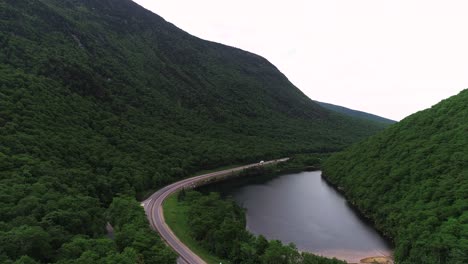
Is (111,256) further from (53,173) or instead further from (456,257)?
(456,257)

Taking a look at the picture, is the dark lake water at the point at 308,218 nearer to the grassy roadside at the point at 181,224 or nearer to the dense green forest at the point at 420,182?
the dense green forest at the point at 420,182

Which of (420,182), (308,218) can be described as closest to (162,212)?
(308,218)

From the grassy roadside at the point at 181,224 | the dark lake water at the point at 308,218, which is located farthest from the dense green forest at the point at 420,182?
the grassy roadside at the point at 181,224

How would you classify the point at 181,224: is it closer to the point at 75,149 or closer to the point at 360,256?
the point at 75,149

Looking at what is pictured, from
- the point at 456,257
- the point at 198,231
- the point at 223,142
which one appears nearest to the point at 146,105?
the point at 223,142

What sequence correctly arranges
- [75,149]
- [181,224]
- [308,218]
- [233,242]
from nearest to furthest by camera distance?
[233,242]
[181,224]
[75,149]
[308,218]
